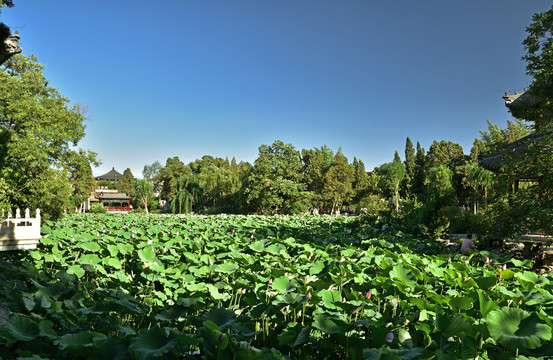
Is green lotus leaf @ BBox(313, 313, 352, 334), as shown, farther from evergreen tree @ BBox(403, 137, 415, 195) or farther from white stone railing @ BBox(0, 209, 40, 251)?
evergreen tree @ BBox(403, 137, 415, 195)

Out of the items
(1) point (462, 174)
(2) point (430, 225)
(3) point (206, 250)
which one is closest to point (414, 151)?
(1) point (462, 174)

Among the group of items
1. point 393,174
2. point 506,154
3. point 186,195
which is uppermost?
point 393,174

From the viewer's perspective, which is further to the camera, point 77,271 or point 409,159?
point 409,159

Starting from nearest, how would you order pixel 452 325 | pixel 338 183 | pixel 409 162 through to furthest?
1. pixel 452 325
2. pixel 338 183
3. pixel 409 162

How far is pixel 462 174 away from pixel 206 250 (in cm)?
2598

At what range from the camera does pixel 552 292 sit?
281cm

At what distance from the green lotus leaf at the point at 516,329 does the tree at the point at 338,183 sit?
2626 centimetres

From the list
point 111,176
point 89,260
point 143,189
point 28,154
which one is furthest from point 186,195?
point 111,176

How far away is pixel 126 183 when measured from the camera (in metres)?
56.6

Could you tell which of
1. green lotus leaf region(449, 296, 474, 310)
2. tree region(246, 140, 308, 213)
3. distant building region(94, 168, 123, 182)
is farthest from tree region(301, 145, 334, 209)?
distant building region(94, 168, 123, 182)

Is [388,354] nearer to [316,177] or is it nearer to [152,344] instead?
[152,344]

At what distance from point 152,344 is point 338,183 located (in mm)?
27156

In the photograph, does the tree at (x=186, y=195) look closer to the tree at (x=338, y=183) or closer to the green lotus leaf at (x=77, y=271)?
the tree at (x=338, y=183)

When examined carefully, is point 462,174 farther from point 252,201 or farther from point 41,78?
point 41,78
